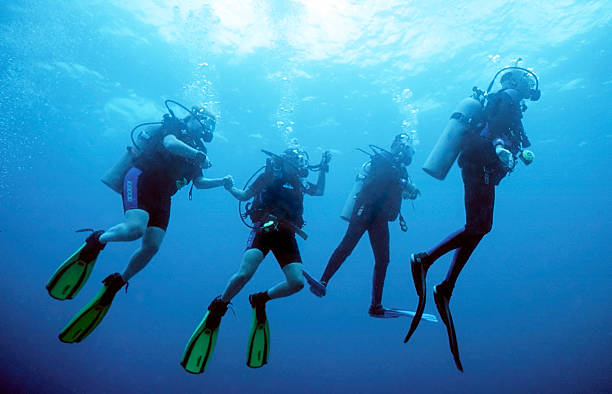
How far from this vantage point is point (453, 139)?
15.5ft

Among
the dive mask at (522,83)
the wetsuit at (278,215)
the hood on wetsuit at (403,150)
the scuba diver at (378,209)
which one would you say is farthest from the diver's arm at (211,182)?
the dive mask at (522,83)

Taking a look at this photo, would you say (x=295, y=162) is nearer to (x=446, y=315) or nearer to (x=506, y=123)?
(x=506, y=123)

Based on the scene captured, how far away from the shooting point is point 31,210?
216ft

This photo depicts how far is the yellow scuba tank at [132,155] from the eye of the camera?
212 inches

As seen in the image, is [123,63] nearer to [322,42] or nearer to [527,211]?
[322,42]

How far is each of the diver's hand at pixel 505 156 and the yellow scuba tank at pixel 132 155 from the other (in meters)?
5.10

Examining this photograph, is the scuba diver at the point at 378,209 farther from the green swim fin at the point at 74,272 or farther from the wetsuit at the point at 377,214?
the green swim fin at the point at 74,272

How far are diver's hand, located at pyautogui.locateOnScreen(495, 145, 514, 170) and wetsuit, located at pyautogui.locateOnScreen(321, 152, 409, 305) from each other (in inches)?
90.6

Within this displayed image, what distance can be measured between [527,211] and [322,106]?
3981 cm

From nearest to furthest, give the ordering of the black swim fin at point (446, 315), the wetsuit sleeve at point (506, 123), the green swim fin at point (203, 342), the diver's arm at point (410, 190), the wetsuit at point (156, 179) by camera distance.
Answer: the wetsuit sleeve at point (506, 123)
the black swim fin at point (446, 315)
the green swim fin at point (203, 342)
the wetsuit at point (156, 179)
the diver's arm at point (410, 190)

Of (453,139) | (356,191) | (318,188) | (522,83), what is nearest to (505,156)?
(453,139)

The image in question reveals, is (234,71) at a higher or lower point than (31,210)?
lower

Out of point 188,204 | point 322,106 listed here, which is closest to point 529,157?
point 322,106

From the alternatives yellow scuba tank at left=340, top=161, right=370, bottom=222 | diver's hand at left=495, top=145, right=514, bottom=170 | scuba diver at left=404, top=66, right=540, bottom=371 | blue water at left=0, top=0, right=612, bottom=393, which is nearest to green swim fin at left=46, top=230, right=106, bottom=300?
yellow scuba tank at left=340, top=161, right=370, bottom=222
